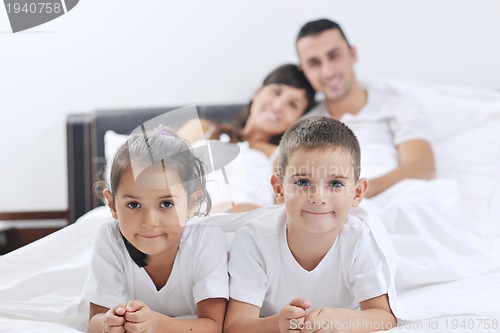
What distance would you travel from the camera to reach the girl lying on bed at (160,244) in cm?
112

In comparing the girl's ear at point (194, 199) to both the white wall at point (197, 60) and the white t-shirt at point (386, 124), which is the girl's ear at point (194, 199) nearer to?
the white t-shirt at point (386, 124)

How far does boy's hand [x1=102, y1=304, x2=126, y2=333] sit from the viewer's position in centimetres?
103

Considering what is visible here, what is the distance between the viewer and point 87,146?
2.27 meters

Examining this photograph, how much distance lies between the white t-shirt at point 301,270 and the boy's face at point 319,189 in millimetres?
67

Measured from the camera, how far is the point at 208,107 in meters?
2.31

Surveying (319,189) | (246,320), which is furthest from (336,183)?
(246,320)

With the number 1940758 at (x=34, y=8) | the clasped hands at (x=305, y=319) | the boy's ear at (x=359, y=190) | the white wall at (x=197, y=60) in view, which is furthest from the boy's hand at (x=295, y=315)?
the white wall at (x=197, y=60)

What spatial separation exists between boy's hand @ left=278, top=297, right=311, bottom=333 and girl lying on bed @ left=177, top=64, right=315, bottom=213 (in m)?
0.68

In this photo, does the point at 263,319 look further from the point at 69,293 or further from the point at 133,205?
the point at 69,293

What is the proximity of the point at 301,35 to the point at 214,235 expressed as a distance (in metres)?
1.04

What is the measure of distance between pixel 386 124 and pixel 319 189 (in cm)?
101

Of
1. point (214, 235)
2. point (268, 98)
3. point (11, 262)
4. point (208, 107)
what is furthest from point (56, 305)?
point (208, 107)

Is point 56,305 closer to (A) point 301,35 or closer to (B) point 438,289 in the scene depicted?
(B) point 438,289

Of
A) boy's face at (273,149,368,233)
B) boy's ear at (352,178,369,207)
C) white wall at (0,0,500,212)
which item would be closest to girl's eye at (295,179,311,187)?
boy's face at (273,149,368,233)
